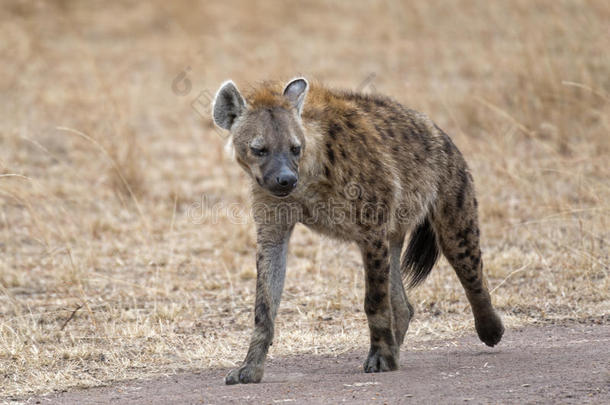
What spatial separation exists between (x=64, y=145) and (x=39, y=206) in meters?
1.85

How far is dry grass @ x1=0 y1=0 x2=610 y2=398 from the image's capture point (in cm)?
500

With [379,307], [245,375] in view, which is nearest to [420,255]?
[379,307]

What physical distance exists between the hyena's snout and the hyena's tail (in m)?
1.01

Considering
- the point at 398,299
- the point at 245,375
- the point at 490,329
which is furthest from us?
the point at 398,299

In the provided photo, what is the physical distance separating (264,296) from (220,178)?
4.27 meters

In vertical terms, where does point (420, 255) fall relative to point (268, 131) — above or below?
below

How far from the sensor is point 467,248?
14.5 feet

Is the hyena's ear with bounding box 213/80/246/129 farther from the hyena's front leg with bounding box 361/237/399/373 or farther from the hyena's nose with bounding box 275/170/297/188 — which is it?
the hyena's front leg with bounding box 361/237/399/373

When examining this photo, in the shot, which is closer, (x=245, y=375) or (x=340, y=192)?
(x=245, y=375)

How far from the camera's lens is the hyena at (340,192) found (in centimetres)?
397

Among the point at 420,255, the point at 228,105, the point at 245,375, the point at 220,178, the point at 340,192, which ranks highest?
the point at 228,105

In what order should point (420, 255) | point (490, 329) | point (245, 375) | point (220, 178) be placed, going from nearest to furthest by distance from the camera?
point (245, 375) → point (490, 329) → point (420, 255) → point (220, 178)

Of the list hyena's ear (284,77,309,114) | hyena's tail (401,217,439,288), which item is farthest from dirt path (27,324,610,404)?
hyena's ear (284,77,309,114)

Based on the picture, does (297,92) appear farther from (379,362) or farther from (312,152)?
(379,362)
